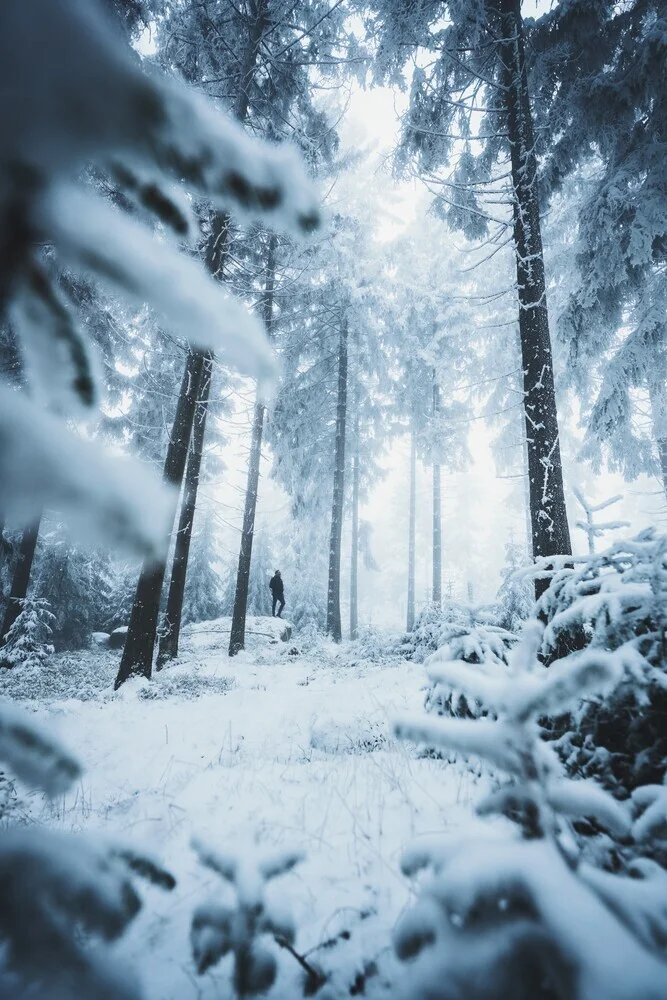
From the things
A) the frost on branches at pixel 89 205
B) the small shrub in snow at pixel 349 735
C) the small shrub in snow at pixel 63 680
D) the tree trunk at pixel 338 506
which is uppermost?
the tree trunk at pixel 338 506

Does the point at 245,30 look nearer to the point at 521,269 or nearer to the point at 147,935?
the point at 521,269

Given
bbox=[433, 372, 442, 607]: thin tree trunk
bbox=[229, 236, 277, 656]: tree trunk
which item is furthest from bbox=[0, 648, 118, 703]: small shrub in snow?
bbox=[433, 372, 442, 607]: thin tree trunk

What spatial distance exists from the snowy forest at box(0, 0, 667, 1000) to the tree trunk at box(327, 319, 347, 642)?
109 mm

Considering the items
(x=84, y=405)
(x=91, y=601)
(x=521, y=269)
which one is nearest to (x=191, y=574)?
(x=91, y=601)

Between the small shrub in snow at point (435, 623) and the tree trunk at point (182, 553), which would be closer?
the small shrub in snow at point (435, 623)

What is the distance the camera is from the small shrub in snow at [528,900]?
2.34ft

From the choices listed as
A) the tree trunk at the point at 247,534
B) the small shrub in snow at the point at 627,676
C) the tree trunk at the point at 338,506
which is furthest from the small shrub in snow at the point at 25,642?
the small shrub in snow at the point at 627,676

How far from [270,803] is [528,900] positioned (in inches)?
79.7

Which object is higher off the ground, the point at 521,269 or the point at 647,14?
the point at 647,14

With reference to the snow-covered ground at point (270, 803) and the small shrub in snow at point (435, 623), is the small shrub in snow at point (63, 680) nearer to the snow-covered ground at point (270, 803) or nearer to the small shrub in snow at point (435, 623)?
the snow-covered ground at point (270, 803)

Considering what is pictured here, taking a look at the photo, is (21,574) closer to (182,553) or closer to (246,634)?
(182,553)

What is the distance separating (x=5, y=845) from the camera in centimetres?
68

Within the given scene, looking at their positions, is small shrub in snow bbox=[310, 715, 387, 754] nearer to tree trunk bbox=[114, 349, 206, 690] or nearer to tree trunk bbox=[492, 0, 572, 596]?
tree trunk bbox=[492, 0, 572, 596]

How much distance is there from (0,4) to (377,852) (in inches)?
99.9
